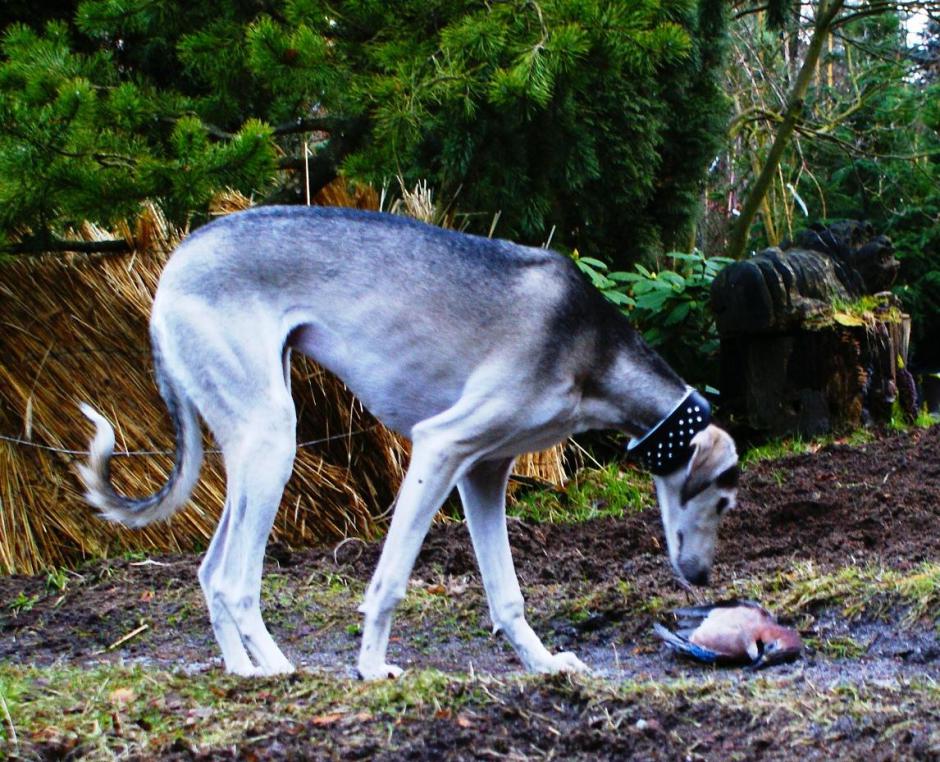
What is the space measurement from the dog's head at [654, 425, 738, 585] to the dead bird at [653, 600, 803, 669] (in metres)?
0.24

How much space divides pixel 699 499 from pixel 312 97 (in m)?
2.94

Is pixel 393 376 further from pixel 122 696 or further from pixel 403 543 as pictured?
pixel 122 696

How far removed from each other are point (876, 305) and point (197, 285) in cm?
584

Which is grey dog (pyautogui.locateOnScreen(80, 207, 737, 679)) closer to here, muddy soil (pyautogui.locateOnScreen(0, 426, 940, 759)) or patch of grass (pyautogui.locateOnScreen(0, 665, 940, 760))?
muddy soil (pyautogui.locateOnScreen(0, 426, 940, 759))

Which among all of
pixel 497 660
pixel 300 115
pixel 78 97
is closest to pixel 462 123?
pixel 300 115

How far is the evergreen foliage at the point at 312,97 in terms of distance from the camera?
5.14m

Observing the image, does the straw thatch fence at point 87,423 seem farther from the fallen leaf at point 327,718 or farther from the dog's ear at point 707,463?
the fallen leaf at point 327,718

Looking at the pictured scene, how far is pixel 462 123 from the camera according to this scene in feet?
21.4

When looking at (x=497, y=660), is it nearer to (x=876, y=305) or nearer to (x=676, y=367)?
(x=676, y=367)

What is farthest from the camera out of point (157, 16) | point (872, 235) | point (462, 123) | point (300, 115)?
point (872, 235)

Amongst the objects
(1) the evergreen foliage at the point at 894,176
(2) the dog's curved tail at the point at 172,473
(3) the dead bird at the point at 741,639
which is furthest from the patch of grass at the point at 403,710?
(1) the evergreen foliage at the point at 894,176

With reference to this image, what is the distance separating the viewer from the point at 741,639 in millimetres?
4129

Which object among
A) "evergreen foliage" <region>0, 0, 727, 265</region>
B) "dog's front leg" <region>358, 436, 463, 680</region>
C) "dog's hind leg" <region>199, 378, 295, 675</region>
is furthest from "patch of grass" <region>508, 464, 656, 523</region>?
"dog's hind leg" <region>199, 378, 295, 675</region>

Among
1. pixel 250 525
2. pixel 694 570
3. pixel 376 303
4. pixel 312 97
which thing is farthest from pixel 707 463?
pixel 312 97
